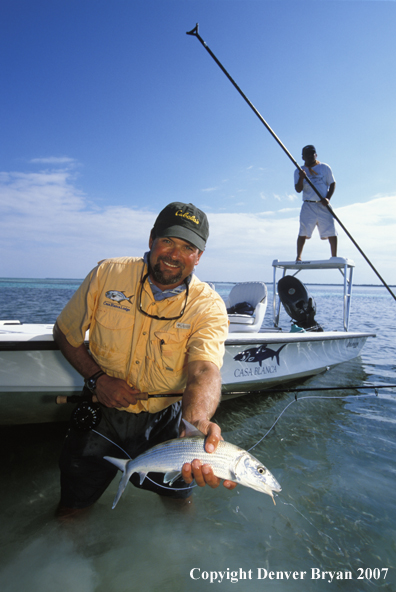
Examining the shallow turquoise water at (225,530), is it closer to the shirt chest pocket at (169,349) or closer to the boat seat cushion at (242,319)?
the shirt chest pocket at (169,349)

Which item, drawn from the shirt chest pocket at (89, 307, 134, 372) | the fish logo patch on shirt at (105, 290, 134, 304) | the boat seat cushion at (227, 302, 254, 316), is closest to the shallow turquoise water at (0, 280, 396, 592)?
the shirt chest pocket at (89, 307, 134, 372)

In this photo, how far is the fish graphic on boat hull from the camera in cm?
498

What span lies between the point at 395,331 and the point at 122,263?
14797 mm

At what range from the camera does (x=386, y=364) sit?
28.2 ft

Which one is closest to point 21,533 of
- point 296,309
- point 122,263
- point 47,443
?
point 47,443

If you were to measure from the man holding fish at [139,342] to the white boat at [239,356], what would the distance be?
4.00 feet

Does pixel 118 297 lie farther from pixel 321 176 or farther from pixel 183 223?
pixel 321 176

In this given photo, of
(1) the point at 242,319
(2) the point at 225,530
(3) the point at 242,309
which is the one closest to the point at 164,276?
(2) the point at 225,530

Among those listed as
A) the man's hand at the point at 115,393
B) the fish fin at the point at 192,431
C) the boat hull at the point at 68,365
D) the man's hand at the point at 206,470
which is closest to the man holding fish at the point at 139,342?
the man's hand at the point at 115,393

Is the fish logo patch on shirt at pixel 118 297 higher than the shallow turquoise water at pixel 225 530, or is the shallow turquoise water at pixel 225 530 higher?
the fish logo patch on shirt at pixel 118 297

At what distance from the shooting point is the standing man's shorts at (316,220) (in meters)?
7.12

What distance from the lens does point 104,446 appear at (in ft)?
8.11

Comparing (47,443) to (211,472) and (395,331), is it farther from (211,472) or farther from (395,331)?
(395,331)

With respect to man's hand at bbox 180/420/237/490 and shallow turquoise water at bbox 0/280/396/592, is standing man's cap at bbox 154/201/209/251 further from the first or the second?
shallow turquoise water at bbox 0/280/396/592
